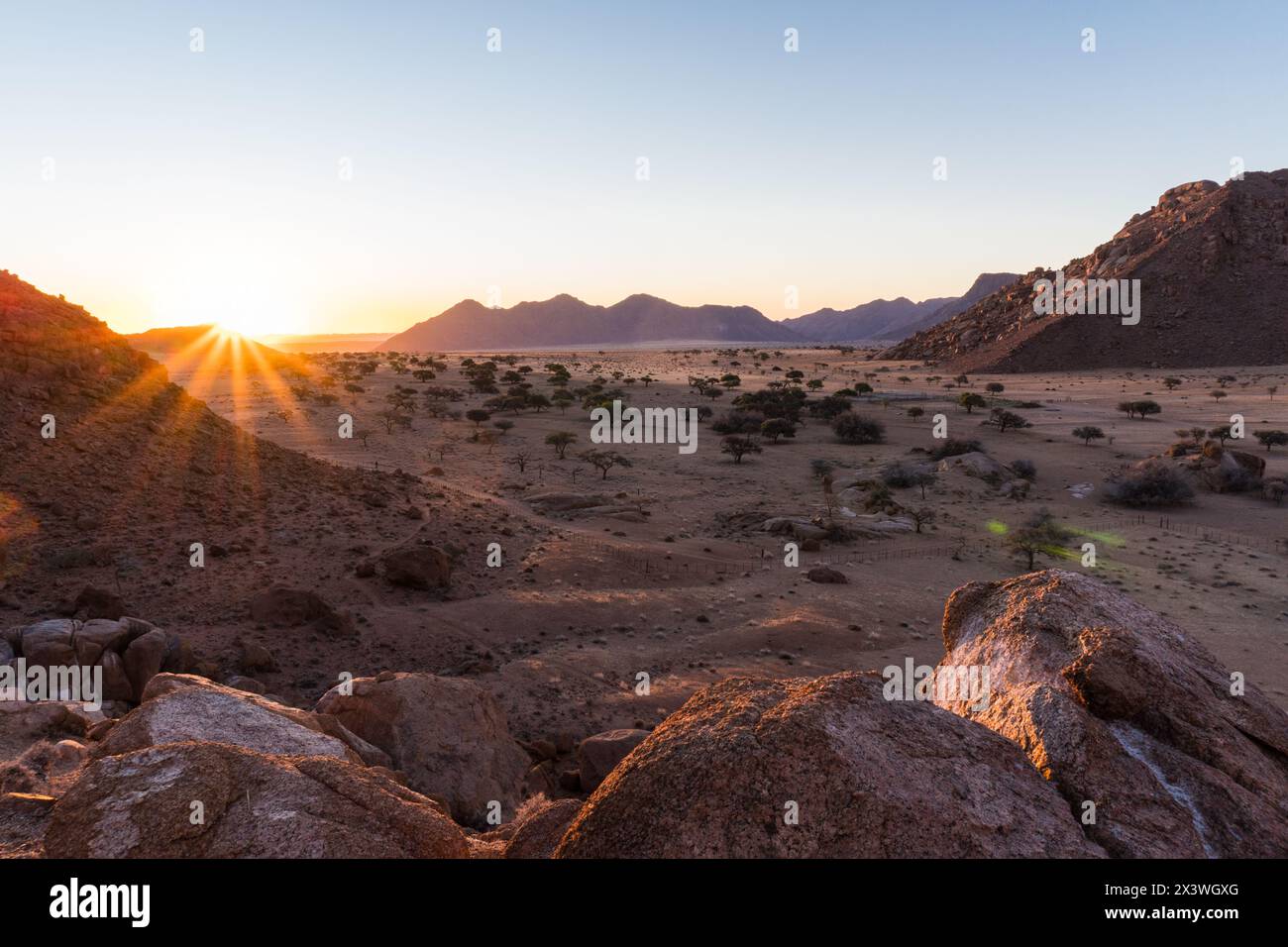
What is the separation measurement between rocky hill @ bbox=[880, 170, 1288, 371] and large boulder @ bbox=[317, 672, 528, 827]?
267 feet

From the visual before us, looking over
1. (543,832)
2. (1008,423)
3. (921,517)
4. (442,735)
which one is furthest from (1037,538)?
(1008,423)

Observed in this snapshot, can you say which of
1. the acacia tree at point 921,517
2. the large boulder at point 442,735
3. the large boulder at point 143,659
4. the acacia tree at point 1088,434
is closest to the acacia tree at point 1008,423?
the acacia tree at point 1088,434

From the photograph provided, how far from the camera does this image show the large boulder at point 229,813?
326 centimetres

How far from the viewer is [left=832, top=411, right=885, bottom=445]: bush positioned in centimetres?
3681

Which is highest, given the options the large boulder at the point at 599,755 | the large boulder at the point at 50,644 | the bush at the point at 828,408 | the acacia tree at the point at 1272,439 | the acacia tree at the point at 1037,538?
the bush at the point at 828,408

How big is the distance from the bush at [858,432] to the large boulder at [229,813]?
35.3 meters

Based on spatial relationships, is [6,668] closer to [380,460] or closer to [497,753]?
[497,753]

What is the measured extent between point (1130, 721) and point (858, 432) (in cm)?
3373

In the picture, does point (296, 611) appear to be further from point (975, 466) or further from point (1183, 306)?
point (1183, 306)

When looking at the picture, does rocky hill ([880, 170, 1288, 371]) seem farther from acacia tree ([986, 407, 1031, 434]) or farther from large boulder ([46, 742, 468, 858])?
large boulder ([46, 742, 468, 858])

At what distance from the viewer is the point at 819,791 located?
124 inches

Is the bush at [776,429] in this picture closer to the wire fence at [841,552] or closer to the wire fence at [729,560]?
the wire fence at [841,552]
